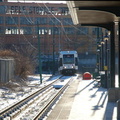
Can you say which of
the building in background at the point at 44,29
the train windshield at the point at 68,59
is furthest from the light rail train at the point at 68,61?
the building in background at the point at 44,29

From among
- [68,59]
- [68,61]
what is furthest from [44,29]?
[68,59]

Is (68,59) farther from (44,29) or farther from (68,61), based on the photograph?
(44,29)

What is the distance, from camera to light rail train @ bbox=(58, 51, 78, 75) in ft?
170

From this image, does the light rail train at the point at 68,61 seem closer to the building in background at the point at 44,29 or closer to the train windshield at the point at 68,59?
the train windshield at the point at 68,59

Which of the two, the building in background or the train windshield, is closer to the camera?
the train windshield

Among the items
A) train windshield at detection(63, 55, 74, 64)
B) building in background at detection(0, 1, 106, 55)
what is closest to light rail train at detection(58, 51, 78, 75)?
train windshield at detection(63, 55, 74, 64)

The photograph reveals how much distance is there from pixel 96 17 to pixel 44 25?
7219 cm

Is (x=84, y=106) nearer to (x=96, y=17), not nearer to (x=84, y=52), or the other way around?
(x=96, y=17)

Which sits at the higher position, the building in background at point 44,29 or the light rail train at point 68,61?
the building in background at point 44,29

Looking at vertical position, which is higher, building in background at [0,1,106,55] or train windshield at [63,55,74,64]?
building in background at [0,1,106,55]

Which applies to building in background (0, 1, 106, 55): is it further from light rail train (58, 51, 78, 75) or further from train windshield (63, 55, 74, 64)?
train windshield (63, 55, 74, 64)

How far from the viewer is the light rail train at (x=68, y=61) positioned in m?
51.7

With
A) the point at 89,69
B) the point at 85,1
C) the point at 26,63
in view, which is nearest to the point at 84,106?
the point at 85,1

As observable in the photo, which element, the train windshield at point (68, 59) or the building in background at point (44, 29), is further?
the building in background at point (44, 29)
